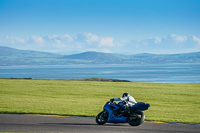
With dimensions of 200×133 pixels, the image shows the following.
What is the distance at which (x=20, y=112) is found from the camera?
16.9m

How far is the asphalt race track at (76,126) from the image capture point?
1179 cm

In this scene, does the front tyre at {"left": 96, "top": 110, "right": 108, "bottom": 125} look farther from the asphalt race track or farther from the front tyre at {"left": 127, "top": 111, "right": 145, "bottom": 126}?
the front tyre at {"left": 127, "top": 111, "right": 145, "bottom": 126}

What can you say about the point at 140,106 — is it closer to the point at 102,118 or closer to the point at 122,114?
the point at 122,114

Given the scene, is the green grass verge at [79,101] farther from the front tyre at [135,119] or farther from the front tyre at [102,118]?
the front tyre at [135,119]

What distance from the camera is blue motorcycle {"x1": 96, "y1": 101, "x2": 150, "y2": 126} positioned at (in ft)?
40.1

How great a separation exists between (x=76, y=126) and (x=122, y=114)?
2.02m

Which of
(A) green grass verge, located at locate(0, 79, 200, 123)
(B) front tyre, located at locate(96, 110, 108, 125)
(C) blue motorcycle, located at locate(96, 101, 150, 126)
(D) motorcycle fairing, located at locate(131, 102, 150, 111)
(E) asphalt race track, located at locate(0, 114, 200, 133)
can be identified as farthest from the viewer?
(A) green grass verge, located at locate(0, 79, 200, 123)

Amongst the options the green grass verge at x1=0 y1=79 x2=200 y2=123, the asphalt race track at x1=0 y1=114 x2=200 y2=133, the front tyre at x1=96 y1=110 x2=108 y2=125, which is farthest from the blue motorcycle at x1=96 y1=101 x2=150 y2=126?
the green grass verge at x1=0 y1=79 x2=200 y2=123

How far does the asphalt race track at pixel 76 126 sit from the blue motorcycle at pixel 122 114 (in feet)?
0.83

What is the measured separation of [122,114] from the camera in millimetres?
12750

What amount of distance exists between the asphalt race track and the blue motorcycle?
0.83 ft

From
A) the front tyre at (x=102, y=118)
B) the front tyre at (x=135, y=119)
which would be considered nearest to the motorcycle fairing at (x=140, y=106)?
the front tyre at (x=135, y=119)

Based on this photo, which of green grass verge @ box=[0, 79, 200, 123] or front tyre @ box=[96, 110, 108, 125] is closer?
front tyre @ box=[96, 110, 108, 125]

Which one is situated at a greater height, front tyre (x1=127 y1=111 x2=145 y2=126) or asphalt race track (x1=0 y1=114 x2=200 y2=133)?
front tyre (x1=127 y1=111 x2=145 y2=126)
